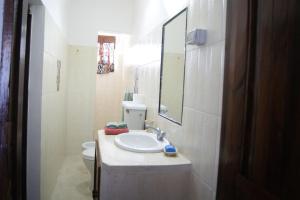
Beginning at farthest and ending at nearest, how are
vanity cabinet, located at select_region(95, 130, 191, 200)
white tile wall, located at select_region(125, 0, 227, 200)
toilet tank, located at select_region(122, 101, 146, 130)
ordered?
toilet tank, located at select_region(122, 101, 146, 130), vanity cabinet, located at select_region(95, 130, 191, 200), white tile wall, located at select_region(125, 0, 227, 200)

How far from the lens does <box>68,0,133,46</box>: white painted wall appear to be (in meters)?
3.75

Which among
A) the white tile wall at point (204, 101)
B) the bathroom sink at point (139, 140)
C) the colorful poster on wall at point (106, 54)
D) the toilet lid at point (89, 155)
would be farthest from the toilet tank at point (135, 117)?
the colorful poster on wall at point (106, 54)

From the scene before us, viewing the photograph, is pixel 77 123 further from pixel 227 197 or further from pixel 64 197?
pixel 227 197

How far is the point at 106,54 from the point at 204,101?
358cm

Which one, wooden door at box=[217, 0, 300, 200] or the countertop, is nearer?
wooden door at box=[217, 0, 300, 200]

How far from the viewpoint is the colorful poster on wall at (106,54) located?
4.64 m

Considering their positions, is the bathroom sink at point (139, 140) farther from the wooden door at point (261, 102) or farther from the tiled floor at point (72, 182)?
the wooden door at point (261, 102)

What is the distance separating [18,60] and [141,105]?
2104 mm

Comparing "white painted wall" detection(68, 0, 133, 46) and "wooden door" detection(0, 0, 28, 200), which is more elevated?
"white painted wall" detection(68, 0, 133, 46)

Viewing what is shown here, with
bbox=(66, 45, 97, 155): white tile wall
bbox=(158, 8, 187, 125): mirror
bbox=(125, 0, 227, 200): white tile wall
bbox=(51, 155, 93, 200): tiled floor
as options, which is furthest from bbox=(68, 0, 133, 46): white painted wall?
bbox=(125, 0, 227, 200): white tile wall

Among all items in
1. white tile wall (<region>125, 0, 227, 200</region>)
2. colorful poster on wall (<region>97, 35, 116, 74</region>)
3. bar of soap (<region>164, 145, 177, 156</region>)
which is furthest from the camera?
colorful poster on wall (<region>97, 35, 116, 74</region>)

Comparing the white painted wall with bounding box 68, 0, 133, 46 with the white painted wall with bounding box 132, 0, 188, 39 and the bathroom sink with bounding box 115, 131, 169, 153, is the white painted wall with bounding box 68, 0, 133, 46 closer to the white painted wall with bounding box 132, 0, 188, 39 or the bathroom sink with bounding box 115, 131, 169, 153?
the white painted wall with bounding box 132, 0, 188, 39

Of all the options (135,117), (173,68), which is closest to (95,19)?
(135,117)

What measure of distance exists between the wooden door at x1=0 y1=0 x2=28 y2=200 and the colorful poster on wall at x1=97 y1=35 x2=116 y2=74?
413 centimetres
